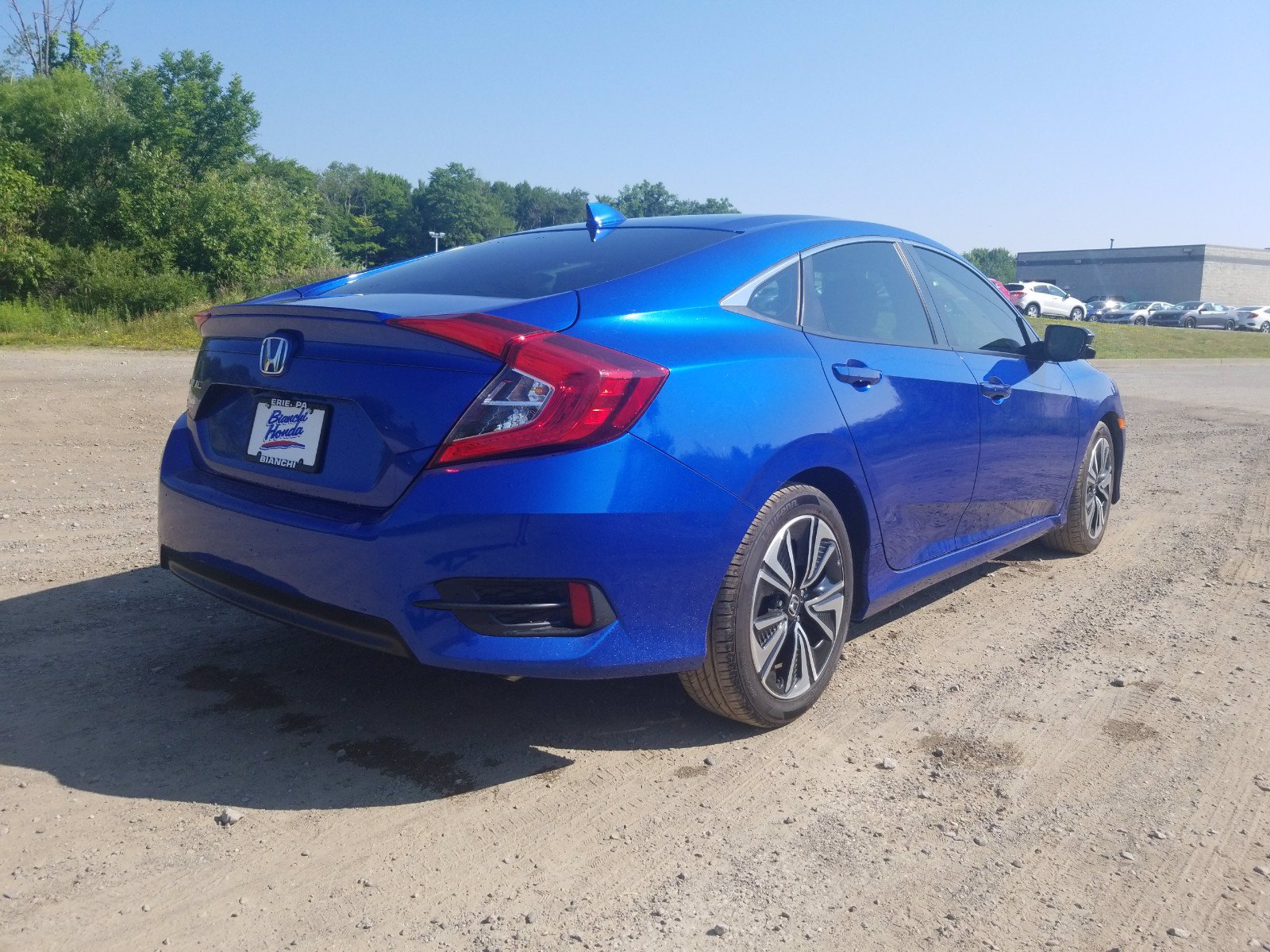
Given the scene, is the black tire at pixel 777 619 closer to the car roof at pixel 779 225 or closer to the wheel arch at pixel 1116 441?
the car roof at pixel 779 225

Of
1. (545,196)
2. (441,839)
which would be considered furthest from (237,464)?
(545,196)

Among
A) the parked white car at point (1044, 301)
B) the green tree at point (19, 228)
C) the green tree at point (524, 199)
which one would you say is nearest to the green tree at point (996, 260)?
the green tree at point (524, 199)

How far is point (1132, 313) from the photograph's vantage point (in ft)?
190

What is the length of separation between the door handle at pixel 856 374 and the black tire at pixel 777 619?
43cm

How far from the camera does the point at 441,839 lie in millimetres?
2711

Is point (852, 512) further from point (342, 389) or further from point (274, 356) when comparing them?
point (274, 356)

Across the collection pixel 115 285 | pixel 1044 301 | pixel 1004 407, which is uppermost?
pixel 1044 301

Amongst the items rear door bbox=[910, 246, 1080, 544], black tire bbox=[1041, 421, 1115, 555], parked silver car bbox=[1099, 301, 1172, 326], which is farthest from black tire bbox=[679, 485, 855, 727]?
parked silver car bbox=[1099, 301, 1172, 326]

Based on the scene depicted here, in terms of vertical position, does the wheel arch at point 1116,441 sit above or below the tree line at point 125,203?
below

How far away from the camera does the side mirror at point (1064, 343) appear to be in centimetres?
505

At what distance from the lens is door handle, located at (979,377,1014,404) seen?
446 cm

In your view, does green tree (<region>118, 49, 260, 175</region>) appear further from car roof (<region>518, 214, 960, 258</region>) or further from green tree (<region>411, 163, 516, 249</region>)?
car roof (<region>518, 214, 960, 258</region>)

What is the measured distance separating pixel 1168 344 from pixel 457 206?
74.7 metres

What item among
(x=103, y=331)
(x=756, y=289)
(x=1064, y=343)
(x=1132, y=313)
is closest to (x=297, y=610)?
(x=756, y=289)
